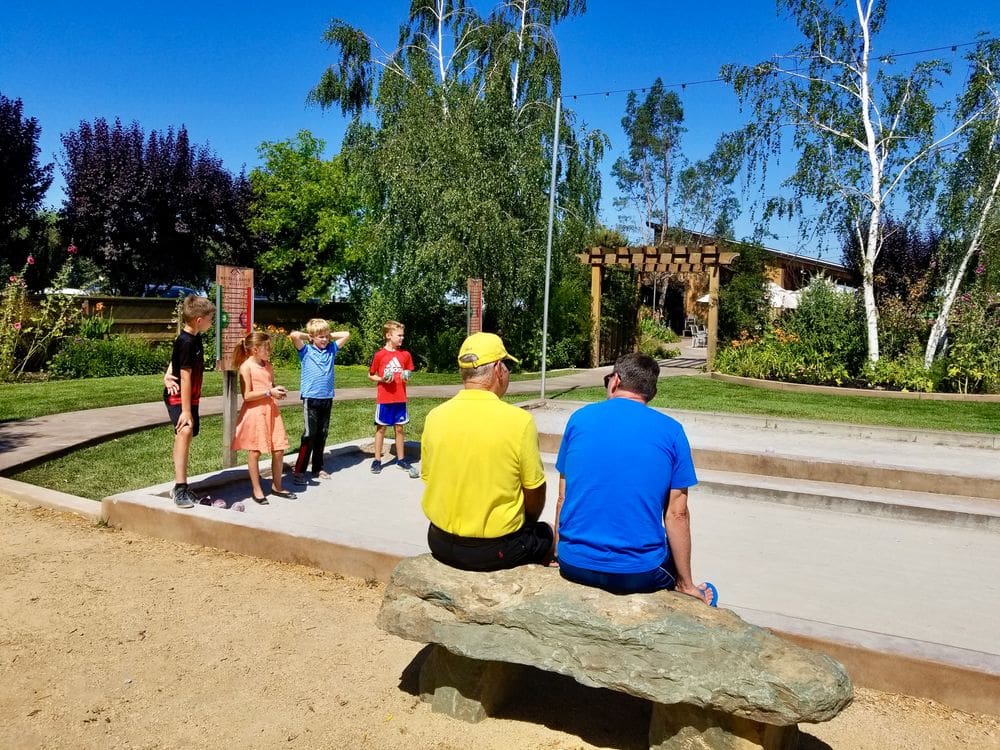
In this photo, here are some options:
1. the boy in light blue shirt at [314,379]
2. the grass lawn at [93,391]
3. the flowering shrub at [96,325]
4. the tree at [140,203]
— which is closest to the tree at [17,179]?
the tree at [140,203]

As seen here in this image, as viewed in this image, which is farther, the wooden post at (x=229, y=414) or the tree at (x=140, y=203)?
the tree at (x=140, y=203)

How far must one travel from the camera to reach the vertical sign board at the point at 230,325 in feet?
23.7

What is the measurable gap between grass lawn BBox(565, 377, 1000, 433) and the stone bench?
31.4ft

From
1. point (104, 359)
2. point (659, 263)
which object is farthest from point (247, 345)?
point (659, 263)

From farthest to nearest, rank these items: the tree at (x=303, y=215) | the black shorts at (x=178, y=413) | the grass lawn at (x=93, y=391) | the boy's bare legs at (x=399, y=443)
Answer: the tree at (x=303, y=215)
the grass lawn at (x=93, y=391)
the boy's bare legs at (x=399, y=443)
the black shorts at (x=178, y=413)

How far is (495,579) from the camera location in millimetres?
3252

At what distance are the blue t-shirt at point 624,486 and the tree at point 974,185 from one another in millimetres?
16031

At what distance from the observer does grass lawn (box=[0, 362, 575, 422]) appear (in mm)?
10984

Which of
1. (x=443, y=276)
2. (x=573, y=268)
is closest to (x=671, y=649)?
(x=443, y=276)

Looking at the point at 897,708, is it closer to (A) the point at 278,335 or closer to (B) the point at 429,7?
(A) the point at 278,335

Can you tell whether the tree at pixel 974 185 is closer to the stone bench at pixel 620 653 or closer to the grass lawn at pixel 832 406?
the grass lawn at pixel 832 406

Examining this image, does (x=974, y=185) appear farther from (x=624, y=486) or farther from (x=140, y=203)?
(x=140, y=203)

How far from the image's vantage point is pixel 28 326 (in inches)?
596

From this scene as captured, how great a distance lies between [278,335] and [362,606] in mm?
16414
